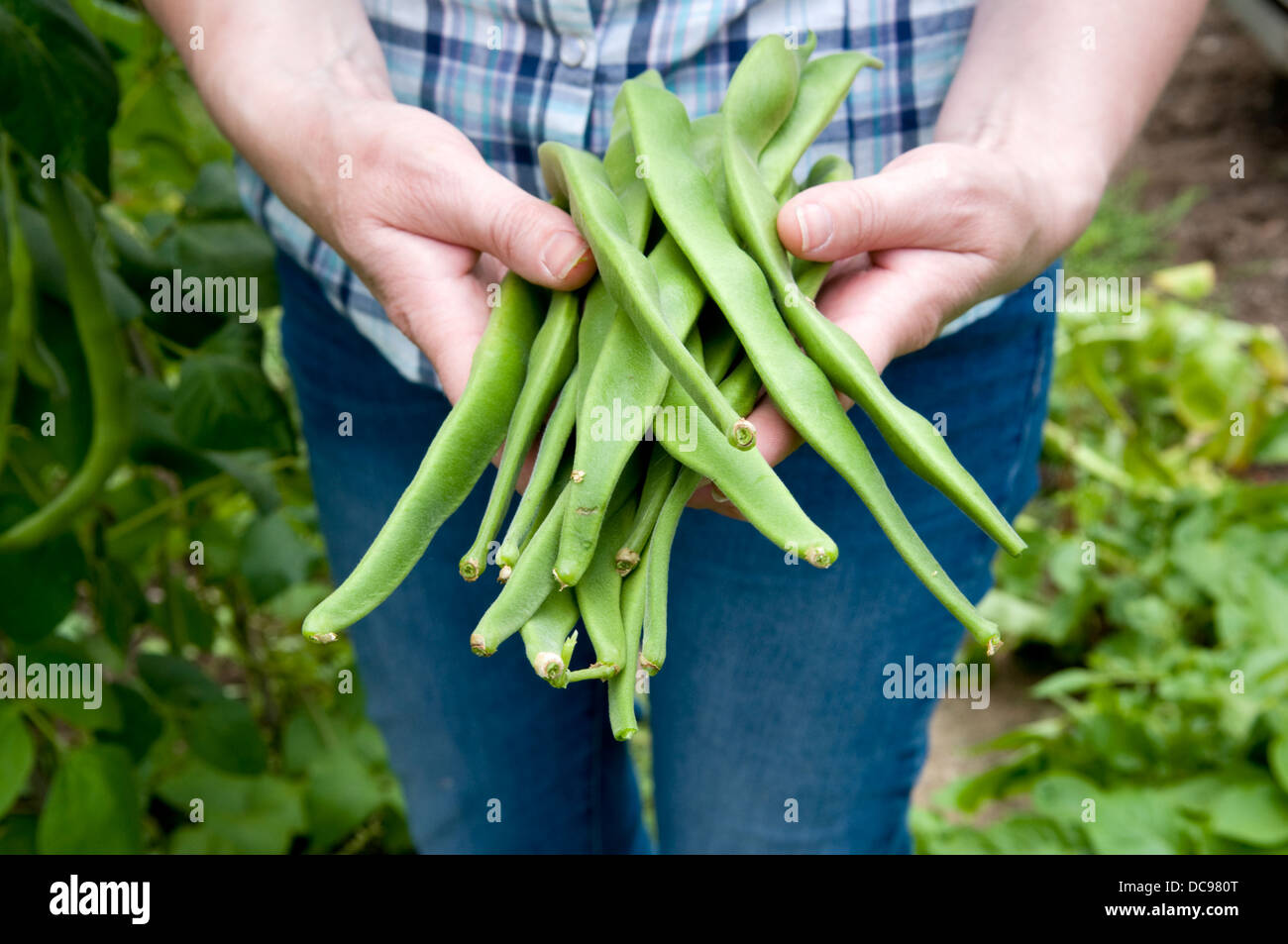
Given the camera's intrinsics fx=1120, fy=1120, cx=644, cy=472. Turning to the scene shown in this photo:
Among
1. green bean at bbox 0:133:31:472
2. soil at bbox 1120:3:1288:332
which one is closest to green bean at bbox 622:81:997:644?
green bean at bbox 0:133:31:472

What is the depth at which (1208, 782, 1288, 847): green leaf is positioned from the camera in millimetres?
1406

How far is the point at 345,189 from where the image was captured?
849mm

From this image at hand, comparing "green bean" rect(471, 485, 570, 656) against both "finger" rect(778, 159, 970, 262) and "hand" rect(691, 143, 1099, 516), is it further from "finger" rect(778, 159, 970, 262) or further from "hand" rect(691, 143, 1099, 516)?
"finger" rect(778, 159, 970, 262)

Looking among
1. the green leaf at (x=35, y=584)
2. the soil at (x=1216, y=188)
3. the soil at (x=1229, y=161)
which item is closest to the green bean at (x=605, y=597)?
the green leaf at (x=35, y=584)

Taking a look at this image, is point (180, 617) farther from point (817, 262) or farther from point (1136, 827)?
point (1136, 827)

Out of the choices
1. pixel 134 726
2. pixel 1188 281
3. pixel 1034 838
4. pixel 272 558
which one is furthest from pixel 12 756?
pixel 1188 281

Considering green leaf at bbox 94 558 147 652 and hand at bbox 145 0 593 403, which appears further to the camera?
green leaf at bbox 94 558 147 652

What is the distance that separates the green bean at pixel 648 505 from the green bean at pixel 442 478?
0.34 ft

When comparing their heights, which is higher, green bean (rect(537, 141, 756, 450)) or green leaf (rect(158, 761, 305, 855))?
green bean (rect(537, 141, 756, 450))

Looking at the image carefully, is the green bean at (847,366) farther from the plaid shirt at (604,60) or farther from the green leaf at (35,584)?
the green leaf at (35,584)

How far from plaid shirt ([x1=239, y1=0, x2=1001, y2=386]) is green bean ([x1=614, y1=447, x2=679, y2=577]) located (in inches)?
12.4

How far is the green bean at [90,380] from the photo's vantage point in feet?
3.56

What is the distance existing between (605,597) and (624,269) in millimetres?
204

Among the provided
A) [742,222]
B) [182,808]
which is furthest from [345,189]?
[182,808]
